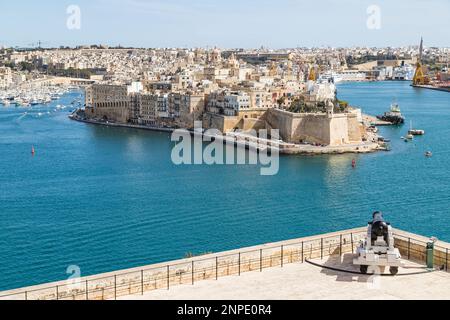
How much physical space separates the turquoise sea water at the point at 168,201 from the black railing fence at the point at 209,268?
307cm

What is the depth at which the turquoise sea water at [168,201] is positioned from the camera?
7.28 meters

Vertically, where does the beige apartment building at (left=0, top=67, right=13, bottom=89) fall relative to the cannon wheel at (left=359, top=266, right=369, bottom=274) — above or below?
below

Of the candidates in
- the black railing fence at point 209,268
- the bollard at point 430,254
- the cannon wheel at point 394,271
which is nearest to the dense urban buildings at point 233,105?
the black railing fence at point 209,268

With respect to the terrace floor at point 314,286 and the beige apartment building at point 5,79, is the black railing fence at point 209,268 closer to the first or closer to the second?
the terrace floor at point 314,286

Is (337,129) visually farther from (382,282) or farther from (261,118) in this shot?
(382,282)

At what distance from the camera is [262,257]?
144 inches

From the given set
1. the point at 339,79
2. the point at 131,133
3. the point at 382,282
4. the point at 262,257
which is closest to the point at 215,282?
the point at 262,257

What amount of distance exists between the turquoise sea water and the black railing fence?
307 centimetres

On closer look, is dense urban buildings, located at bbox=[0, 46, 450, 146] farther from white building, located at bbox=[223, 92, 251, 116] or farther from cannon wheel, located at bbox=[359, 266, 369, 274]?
cannon wheel, located at bbox=[359, 266, 369, 274]

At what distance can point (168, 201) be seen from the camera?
388 inches

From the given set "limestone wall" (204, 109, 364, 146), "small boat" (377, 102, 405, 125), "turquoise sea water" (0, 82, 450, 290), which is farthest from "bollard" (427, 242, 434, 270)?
"small boat" (377, 102, 405, 125)

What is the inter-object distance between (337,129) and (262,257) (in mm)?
12423

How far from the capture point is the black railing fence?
10.5ft

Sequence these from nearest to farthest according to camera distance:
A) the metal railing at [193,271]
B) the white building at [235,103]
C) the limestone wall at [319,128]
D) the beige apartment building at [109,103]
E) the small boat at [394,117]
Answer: the metal railing at [193,271] < the limestone wall at [319,128] < the white building at [235,103] < the small boat at [394,117] < the beige apartment building at [109,103]
